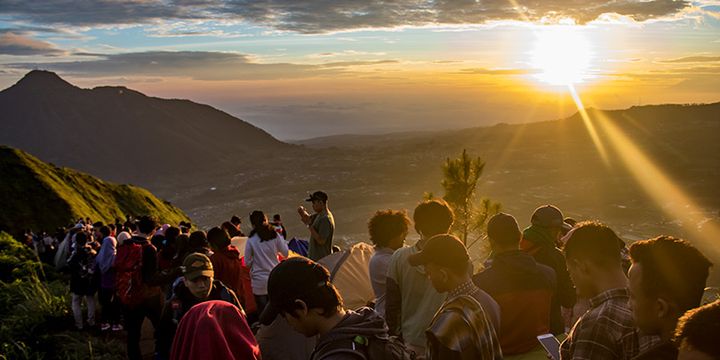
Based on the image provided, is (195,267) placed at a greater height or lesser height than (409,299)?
greater

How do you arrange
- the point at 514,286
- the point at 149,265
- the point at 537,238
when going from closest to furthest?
1. the point at 514,286
2. the point at 537,238
3. the point at 149,265

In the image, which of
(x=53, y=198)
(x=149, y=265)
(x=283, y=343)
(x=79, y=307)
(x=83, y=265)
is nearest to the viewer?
(x=283, y=343)

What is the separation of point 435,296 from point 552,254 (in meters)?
1.56

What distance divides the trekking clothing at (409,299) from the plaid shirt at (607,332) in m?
1.71

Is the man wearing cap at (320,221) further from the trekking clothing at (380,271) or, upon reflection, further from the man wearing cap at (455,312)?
the man wearing cap at (455,312)

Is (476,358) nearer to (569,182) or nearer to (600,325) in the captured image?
(600,325)

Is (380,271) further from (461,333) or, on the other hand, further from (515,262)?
(461,333)

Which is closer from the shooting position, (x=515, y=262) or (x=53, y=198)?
(x=515, y=262)

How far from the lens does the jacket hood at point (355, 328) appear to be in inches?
120

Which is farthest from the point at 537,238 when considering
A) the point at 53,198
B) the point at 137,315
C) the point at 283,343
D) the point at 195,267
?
the point at 53,198

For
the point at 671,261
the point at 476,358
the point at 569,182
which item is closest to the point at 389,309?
the point at 476,358

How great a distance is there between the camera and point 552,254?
6.01 metres

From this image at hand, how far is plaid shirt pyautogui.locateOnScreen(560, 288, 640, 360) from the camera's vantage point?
3385 millimetres

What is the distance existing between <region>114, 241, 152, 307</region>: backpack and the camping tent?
106 inches
